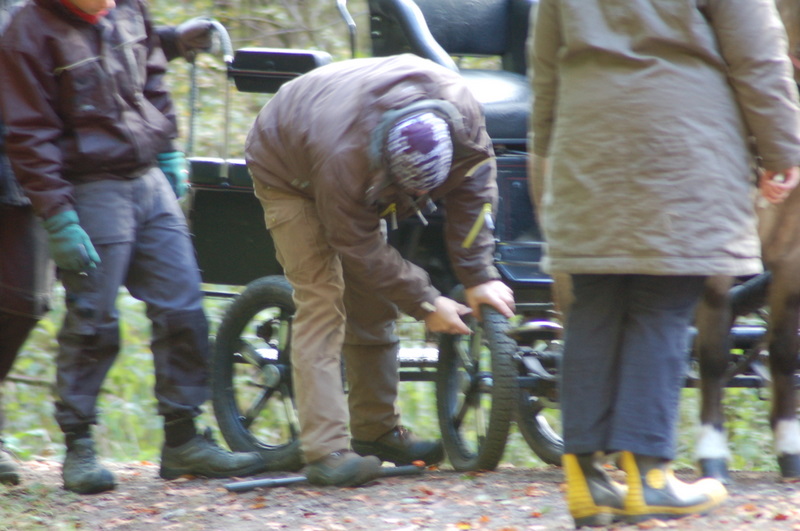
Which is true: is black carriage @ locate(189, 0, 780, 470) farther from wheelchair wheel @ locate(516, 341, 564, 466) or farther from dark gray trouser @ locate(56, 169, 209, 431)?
dark gray trouser @ locate(56, 169, 209, 431)

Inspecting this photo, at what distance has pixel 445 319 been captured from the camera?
386 centimetres

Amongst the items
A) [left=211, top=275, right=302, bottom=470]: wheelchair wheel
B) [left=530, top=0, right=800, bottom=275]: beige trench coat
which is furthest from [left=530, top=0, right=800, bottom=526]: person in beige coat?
[left=211, top=275, right=302, bottom=470]: wheelchair wheel

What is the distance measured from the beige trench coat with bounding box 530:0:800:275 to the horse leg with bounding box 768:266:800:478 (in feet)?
2.63

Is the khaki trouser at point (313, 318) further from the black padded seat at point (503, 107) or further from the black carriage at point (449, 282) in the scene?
the black padded seat at point (503, 107)

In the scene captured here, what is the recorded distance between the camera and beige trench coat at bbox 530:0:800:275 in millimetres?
2826

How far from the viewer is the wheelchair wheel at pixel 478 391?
3.95 meters

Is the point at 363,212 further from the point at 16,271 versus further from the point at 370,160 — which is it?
the point at 16,271

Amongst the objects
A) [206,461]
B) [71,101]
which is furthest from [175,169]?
[206,461]

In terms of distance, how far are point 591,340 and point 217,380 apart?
2.26 meters

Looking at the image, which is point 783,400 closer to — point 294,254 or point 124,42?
point 294,254

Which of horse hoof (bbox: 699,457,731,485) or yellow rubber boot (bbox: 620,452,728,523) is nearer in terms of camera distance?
yellow rubber boot (bbox: 620,452,728,523)

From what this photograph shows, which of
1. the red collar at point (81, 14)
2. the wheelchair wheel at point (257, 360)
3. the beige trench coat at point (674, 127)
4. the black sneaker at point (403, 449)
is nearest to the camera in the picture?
the beige trench coat at point (674, 127)

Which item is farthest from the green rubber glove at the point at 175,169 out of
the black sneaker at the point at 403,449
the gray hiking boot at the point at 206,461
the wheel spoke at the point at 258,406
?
the black sneaker at the point at 403,449

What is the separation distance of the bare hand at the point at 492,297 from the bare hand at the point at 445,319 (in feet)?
0.40
